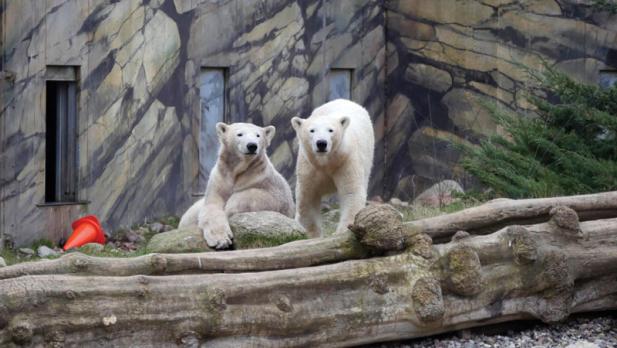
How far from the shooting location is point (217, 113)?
493 inches

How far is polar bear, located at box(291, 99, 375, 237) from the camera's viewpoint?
25.1ft

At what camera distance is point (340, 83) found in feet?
46.2

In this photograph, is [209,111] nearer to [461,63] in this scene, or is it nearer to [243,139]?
[461,63]

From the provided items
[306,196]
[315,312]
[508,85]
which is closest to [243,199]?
[306,196]

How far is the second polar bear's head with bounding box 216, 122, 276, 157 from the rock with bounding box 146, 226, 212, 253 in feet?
2.31

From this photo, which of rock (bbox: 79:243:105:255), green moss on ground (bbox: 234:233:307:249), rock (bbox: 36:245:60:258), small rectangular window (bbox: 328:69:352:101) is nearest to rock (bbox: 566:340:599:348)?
green moss on ground (bbox: 234:233:307:249)

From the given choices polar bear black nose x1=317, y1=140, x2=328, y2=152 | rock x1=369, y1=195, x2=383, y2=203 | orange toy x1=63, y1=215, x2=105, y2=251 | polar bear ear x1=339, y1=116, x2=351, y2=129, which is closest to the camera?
polar bear black nose x1=317, y1=140, x2=328, y2=152

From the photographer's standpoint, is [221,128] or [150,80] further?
[150,80]

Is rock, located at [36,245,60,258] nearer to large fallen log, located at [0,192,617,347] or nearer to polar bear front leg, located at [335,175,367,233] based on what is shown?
polar bear front leg, located at [335,175,367,233]

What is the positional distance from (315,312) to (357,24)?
→ 8.92 metres

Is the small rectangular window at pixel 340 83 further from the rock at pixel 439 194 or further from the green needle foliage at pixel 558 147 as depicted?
the green needle foliage at pixel 558 147

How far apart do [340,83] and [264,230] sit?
705 centimetres

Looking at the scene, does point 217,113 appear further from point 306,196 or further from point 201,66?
point 306,196

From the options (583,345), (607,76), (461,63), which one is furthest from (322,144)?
(607,76)
